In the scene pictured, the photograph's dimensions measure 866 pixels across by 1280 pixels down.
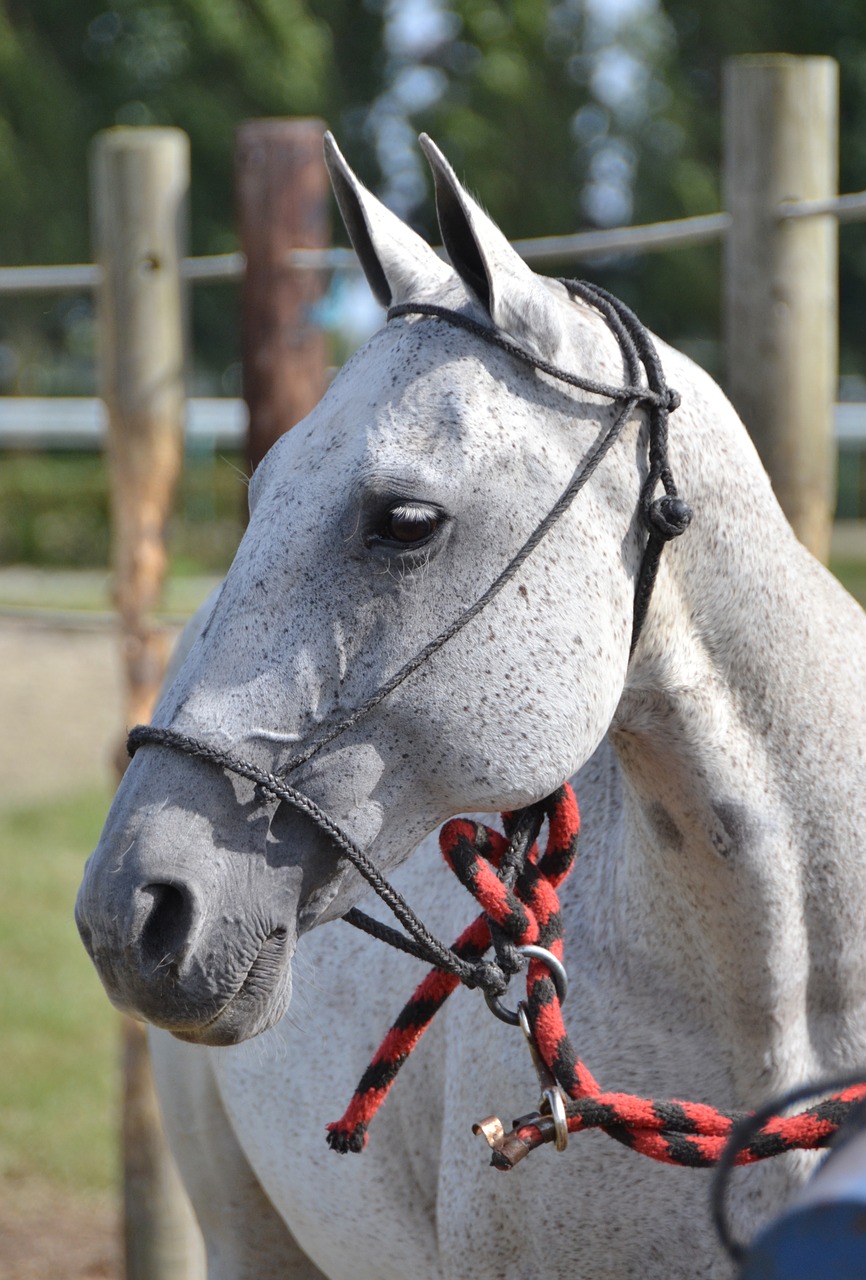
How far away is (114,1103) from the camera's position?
16.0ft

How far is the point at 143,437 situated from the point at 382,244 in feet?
6.72

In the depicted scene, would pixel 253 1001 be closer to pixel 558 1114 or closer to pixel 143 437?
pixel 558 1114

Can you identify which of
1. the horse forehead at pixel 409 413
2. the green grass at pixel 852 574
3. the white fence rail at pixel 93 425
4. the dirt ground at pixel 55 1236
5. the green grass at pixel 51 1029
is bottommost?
the dirt ground at pixel 55 1236

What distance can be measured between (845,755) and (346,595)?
700 millimetres

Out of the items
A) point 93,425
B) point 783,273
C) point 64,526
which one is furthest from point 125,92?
point 783,273

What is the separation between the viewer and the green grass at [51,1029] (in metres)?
4.54

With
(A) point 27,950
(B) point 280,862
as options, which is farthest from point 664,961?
(A) point 27,950

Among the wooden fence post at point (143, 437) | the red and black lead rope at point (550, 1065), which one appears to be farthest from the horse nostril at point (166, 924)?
the wooden fence post at point (143, 437)

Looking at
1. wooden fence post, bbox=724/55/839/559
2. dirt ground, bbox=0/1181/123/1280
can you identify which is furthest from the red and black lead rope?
dirt ground, bbox=0/1181/123/1280

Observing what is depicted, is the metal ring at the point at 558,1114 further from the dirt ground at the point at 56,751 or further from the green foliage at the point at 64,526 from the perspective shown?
the green foliage at the point at 64,526

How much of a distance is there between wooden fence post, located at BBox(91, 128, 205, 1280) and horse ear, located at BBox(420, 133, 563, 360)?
2.16m

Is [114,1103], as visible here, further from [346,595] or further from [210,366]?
[210,366]

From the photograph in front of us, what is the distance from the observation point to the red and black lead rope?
1630 mm

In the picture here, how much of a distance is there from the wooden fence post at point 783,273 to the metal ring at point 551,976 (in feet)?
4.67
